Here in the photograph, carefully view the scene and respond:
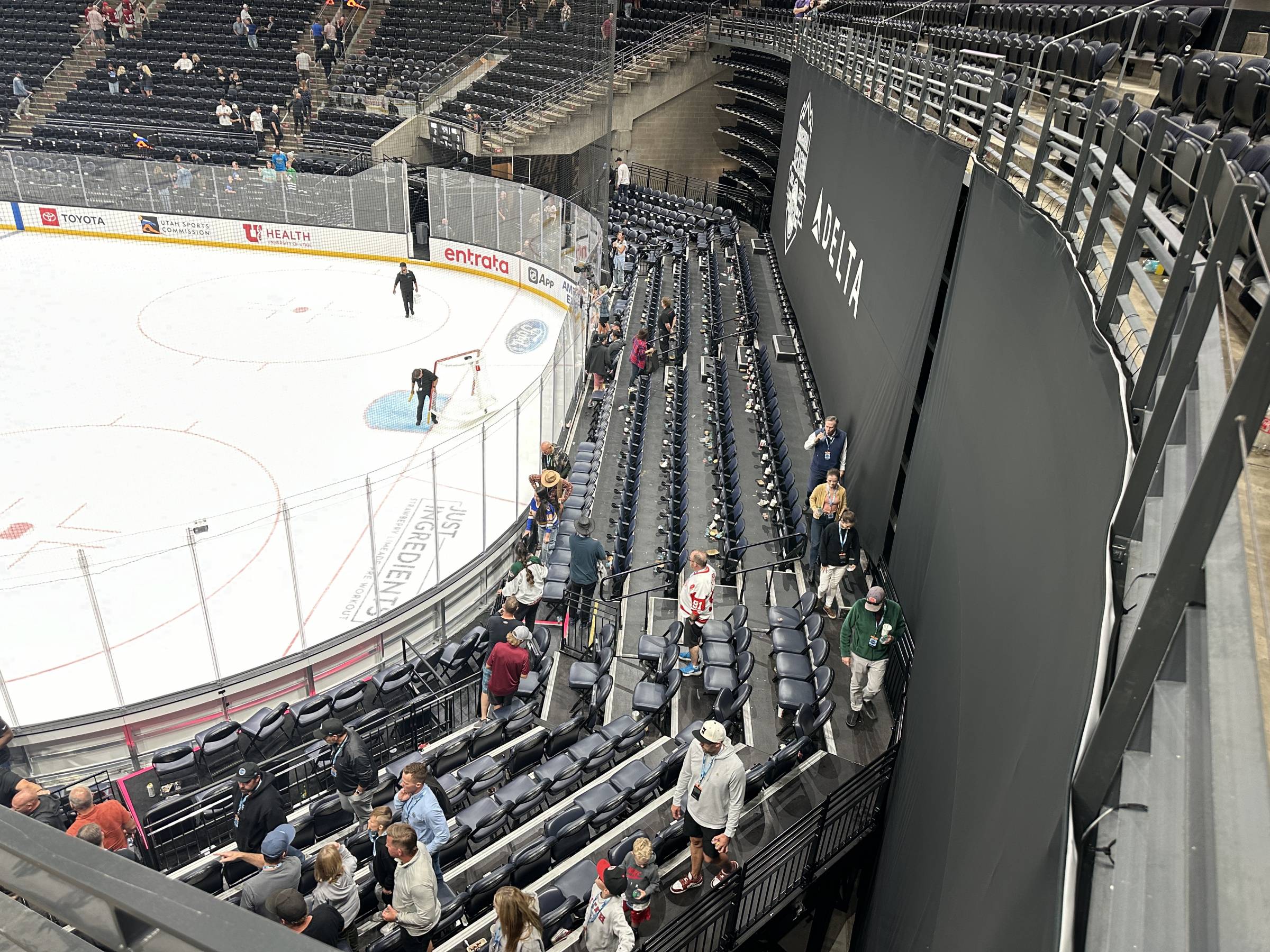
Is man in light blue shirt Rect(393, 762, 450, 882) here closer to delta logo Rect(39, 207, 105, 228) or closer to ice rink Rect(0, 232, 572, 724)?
ice rink Rect(0, 232, 572, 724)

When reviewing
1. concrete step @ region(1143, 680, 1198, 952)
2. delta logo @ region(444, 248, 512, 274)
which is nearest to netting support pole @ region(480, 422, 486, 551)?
concrete step @ region(1143, 680, 1198, 952)

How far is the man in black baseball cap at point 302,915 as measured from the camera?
425 cm

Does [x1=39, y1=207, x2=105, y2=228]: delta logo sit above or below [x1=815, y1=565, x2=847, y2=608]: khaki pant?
below

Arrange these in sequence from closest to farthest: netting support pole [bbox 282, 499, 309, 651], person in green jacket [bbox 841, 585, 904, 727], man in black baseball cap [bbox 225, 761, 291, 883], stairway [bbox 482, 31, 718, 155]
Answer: man in black baseball cap [bbox 225, 761, 291, 883] < person in green jacket [bbox 841, 585, 904, 727] < netting support pole [bbox 282, 499, 309, 651] < stairway [bbox 482, 31, 718, 155]

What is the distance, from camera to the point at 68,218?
76.2 feet

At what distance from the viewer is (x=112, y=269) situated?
2127cm

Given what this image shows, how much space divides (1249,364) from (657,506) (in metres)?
8.90

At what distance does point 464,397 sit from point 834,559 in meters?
7.97

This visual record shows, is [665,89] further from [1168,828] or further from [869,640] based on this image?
[1168,828]

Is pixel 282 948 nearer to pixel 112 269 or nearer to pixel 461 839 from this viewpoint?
pixel 461 839

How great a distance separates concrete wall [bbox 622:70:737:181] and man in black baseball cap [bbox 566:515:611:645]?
23880 millimetres

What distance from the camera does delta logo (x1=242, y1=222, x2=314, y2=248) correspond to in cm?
2297

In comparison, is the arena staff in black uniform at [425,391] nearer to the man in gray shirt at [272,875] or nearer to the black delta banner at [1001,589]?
the black delta banner at [1001,589]

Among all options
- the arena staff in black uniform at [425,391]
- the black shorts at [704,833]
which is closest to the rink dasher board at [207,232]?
the arena staff in black uniform at [425,391]
